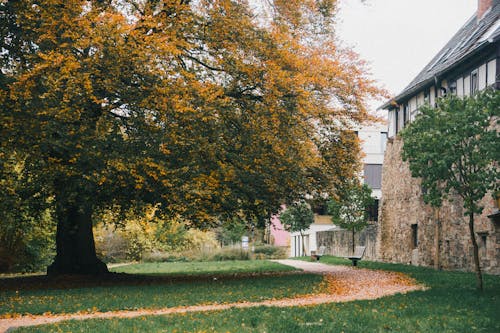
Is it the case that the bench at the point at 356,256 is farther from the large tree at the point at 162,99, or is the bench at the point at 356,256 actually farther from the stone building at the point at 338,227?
the stone building at the point at 338,227

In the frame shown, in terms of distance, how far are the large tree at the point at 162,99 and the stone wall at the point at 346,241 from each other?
18009 mm

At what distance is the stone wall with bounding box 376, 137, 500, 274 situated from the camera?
2139 cm

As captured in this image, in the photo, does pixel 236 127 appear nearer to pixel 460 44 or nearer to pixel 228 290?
pixel 228 290

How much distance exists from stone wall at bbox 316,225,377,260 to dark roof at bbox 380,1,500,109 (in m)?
8.74

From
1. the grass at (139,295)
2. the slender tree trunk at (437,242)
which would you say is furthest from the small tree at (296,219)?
the grass at (139,295)

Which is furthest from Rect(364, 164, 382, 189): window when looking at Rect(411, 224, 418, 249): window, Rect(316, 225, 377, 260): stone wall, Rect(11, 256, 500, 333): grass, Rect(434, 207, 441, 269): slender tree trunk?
Rect(11, 256, 500, 333): grass

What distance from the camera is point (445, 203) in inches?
987

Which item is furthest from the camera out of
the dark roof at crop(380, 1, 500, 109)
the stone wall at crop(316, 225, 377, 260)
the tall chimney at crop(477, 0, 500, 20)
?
the stone wall at crop(316, 225, 377, 260)

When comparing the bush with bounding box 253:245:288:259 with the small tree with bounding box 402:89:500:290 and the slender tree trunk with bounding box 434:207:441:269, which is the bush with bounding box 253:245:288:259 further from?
the small tree with bounding box 402:89:500:290

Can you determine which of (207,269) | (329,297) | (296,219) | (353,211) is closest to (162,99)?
(329,297)

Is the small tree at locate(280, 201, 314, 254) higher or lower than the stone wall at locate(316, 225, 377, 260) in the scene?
higher

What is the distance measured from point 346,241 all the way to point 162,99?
26.9 meters

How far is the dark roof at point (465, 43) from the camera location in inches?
837

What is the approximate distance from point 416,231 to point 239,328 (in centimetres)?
2115
